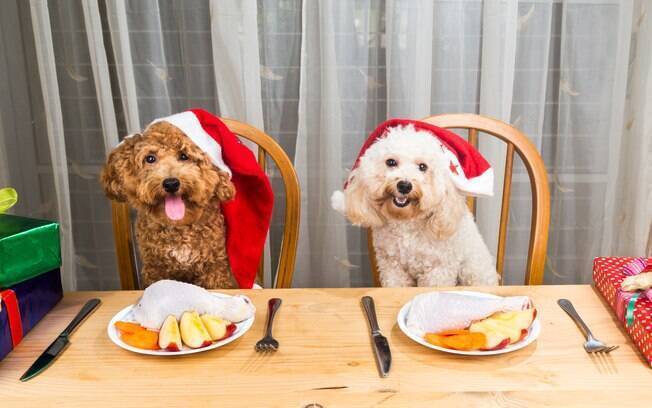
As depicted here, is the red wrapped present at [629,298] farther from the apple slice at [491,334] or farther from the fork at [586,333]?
the apple slice at [491,334]

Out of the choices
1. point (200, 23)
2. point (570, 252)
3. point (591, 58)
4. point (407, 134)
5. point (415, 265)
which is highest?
point (200, 23)

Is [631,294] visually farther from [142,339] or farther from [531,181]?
[142,339]

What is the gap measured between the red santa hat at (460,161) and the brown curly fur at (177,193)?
34 cm

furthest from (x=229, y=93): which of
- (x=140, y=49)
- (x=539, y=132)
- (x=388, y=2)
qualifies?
(x=539, y=132)

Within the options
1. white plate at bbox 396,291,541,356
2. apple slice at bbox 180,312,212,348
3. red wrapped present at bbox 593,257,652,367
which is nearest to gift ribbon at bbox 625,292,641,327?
red wrapped present at bbox 593,257,652,367

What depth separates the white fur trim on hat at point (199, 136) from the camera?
3.86ft

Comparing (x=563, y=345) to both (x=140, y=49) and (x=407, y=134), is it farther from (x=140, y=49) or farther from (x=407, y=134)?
(x=140, y=49)

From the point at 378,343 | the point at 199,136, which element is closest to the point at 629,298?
the point at 378,343

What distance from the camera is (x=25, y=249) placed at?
0.86 metres

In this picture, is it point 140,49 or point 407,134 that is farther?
point 140,49

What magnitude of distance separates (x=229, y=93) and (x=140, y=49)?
12.0 inches

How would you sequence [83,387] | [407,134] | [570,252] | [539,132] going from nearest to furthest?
[83,387], [407,134], [539,132], [570,252]

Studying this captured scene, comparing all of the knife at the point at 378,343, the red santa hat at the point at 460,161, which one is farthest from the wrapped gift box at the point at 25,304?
Result: the red santa hat at the point at 460,161

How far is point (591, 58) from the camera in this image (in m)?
1.72
